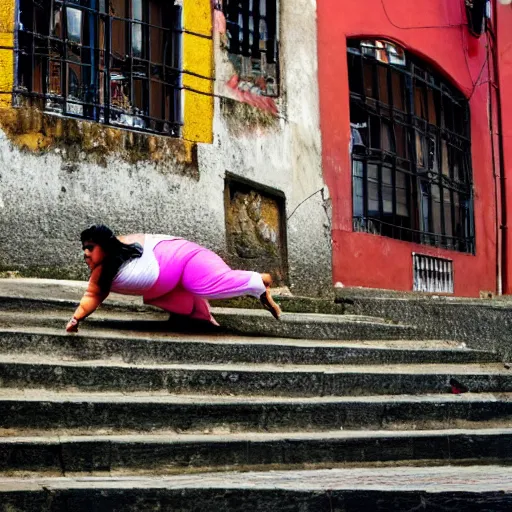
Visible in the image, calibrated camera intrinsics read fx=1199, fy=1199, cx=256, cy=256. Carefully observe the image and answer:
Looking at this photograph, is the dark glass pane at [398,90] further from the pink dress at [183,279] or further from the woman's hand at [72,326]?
the woman's hand at [72,326]

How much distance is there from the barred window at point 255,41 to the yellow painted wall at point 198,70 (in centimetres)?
30

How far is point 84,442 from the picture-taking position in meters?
5.69

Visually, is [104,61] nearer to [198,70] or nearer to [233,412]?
[198,70]

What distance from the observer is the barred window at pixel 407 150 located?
11.6 meters

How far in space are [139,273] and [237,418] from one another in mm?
1336

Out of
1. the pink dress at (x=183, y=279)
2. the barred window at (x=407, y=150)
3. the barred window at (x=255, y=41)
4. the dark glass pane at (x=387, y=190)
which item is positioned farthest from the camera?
the dark glass pane at (x=387, y=190)

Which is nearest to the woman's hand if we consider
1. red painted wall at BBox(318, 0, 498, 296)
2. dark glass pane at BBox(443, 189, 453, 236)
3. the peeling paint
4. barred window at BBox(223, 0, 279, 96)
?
the peeling paint

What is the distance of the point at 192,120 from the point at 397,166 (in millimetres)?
3314

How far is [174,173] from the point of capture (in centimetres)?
923

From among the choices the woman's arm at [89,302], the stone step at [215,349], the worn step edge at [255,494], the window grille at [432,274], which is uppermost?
the window grille at [432,274]

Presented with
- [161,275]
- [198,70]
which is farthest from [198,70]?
[161,275]

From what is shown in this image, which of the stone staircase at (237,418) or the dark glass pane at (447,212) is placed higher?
the dark glass pane at (447,212)

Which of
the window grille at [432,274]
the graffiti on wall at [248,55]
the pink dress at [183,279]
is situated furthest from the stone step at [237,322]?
the window grille at [432,274]

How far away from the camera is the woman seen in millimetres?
7168
